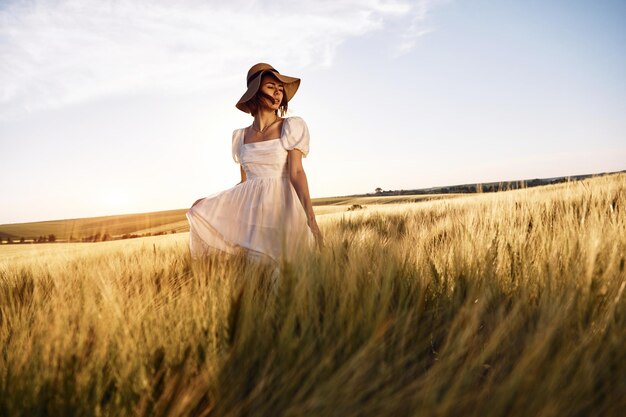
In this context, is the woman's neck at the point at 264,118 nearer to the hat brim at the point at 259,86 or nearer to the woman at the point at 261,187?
the woman at the point at 261,187

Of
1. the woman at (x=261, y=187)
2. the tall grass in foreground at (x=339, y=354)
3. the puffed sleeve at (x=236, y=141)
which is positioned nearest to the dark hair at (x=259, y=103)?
the woman at (x=261, y=187)

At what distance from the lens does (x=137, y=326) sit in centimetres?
102

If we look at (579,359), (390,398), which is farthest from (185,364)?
(579,359)

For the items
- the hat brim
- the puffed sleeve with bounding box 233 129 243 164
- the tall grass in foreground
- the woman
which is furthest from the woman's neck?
the tall grass in foreground

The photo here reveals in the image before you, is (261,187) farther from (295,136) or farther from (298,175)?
(295,136)

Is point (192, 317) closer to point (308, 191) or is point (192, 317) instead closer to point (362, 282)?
point (362, 282)

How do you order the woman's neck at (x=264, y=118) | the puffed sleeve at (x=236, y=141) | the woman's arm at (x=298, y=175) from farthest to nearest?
the puffed sleeve at (x=236, y=141)
the woman's neck at (x=264, y=118)
the woman's arm at (x=298, y=175)

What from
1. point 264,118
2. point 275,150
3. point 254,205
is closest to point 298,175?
point 275,150

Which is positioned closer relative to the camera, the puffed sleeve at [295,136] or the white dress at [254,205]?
the white dress at [254,205]

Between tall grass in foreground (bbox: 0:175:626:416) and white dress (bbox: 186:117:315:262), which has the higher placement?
white dress (bbox: 186:117:315:262)

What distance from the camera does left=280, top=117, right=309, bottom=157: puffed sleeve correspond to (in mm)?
3328

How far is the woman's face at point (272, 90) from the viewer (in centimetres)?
336

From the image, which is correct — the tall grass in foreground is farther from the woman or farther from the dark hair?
the dark hair

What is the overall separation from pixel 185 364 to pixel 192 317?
16 cm
